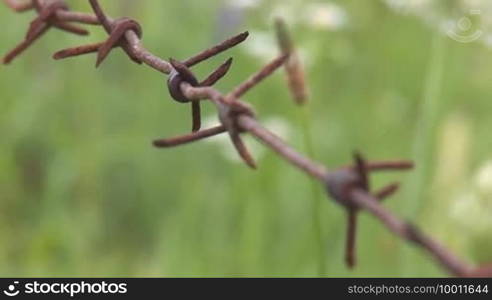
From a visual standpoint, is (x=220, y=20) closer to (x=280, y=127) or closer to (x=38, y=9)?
(x=280, y=127)

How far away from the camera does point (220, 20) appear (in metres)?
2.63

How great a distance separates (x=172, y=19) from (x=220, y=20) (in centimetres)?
52

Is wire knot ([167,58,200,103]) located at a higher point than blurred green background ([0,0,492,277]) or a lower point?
higher

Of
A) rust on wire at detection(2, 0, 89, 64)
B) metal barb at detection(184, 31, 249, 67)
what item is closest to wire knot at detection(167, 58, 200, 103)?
metal barb at detection(184, 31, 249, 67)

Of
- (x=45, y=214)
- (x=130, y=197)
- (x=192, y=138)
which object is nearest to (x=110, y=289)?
(x=192, y=138)

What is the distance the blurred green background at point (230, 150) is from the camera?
192 centimetres

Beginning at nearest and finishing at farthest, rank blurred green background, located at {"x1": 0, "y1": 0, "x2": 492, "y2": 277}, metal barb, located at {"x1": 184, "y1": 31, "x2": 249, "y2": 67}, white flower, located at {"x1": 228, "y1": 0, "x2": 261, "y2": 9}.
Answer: metal barb, located at {"x1": 184, "y1": 31, "x2": 249, "y2": 67}
blurred green background, located at {"x1": 0, "y1": 0, "x2": 492, "y2": 277}
white flower, located at {"x1": 228, "y1": 0, "x2": 261, "y2": 9}

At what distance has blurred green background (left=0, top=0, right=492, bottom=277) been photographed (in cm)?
192

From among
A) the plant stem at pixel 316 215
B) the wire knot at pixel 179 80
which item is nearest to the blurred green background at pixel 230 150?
the plant stem at pixel 316 215

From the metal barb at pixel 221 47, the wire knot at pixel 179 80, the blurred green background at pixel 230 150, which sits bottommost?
the blurred green background at pixel 230 150

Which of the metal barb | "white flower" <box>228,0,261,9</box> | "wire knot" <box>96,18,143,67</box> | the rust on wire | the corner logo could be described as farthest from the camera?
"white flower" <box>228,0,261,9</box>

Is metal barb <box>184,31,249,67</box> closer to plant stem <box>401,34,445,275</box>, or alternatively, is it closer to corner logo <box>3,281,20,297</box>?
corner logo <box>3,281,20,297</box>

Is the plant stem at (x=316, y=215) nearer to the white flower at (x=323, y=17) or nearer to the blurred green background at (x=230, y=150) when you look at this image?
the blurred green background at (x=230, y=150)

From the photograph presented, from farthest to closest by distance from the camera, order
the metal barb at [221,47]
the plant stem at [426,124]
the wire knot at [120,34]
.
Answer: the plant stem at [426,124] → the wire knot at [120,34] → the metal barb at [221,47]
